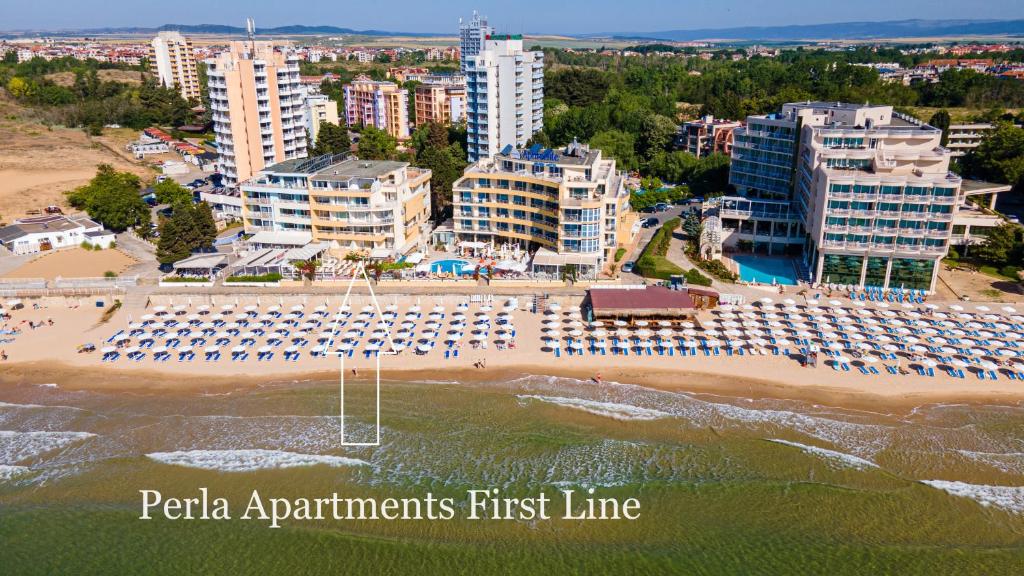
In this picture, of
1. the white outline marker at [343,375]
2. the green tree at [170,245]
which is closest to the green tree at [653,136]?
the white outline marker at [343,375]

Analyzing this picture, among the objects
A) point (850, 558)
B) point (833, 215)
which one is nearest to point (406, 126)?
point (833, 215)

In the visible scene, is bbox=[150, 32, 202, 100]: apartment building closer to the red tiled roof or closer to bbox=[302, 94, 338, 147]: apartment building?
bbox=[302, 94, 338, 147]: apartment building

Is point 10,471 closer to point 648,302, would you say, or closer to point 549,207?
point 648,302

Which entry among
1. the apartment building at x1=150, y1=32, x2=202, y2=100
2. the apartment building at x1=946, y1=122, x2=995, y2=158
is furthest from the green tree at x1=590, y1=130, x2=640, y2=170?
the apartment building at x1=150, y1=32, x2=202, y2=100

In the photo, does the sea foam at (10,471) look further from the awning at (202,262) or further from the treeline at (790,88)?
the treeline at (790,88)

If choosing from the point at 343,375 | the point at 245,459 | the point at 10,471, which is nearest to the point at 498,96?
the point at 343,375
